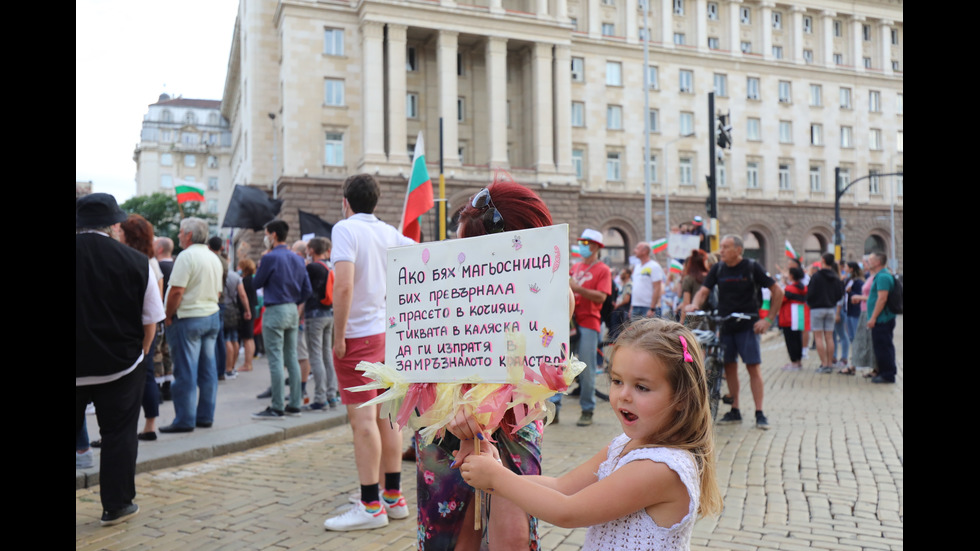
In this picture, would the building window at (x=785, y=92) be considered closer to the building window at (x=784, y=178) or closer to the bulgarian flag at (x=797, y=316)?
the building window at (x=784, y=178)

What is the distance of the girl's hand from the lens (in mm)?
2154

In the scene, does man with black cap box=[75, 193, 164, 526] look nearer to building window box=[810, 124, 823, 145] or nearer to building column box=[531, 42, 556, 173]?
building column box=[531, 42, 556, 173]

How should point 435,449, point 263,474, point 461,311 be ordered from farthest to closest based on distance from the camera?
point 263,474 → point 435,449 → point 461,311

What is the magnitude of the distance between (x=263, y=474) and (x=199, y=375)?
80.6 inches

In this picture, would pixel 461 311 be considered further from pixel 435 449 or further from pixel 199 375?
pixel 199 375

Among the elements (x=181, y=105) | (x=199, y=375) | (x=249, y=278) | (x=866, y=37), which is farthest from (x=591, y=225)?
(x=181, y=105)

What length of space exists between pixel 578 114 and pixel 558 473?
41.2 m

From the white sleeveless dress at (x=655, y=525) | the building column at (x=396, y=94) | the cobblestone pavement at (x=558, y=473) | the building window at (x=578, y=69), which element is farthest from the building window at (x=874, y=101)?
the white sleeveless dress at (x=655, y=525)

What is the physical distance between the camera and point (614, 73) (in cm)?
4619

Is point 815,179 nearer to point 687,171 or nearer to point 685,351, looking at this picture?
point 687,171

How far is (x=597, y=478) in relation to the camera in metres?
2.26

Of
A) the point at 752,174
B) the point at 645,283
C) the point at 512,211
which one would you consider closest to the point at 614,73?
the point at 752,174

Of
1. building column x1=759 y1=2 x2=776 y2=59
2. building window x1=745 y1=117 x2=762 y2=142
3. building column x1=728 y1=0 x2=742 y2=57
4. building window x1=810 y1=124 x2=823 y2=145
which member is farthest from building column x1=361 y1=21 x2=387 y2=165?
building window x1=810 y1=124 x2=823 y2=145
